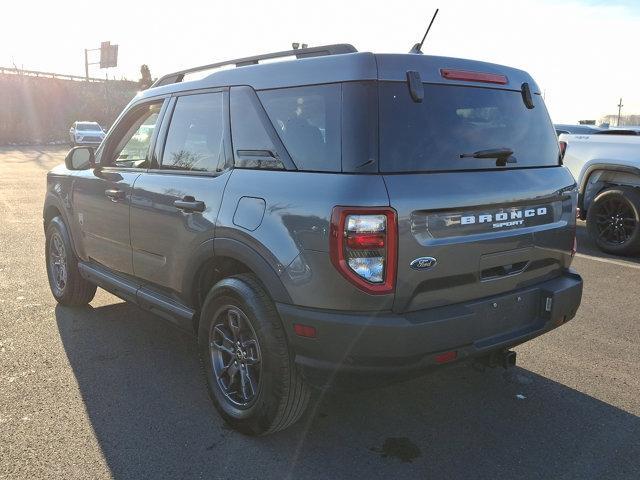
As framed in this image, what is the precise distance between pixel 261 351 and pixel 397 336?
0.73 m

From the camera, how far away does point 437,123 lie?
280cm

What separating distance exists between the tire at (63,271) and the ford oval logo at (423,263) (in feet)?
11.2

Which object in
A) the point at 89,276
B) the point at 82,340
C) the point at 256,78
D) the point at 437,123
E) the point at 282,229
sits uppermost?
the point at 256,78

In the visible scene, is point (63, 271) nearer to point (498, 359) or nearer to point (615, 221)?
point (498, 359)

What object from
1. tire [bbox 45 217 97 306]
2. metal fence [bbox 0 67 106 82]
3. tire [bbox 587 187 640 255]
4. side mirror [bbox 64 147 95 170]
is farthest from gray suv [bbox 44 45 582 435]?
metal fence [bbox 0 67 106 82]

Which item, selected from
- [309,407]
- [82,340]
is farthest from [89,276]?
[309,407]

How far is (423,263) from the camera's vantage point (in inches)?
101

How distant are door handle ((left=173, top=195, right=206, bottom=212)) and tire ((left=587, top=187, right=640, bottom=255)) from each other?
604 centimetres

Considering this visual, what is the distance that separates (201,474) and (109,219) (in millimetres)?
2150

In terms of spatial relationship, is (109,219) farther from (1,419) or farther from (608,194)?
(608,194)

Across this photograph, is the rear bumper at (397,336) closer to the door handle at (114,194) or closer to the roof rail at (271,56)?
the roof rail at (271,56)

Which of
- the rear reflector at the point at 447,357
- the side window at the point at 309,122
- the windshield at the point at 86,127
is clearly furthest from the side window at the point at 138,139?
the windshield at the point at 86,127

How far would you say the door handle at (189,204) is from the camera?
3215mm

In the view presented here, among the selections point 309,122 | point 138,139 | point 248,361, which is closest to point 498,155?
point 309,122
